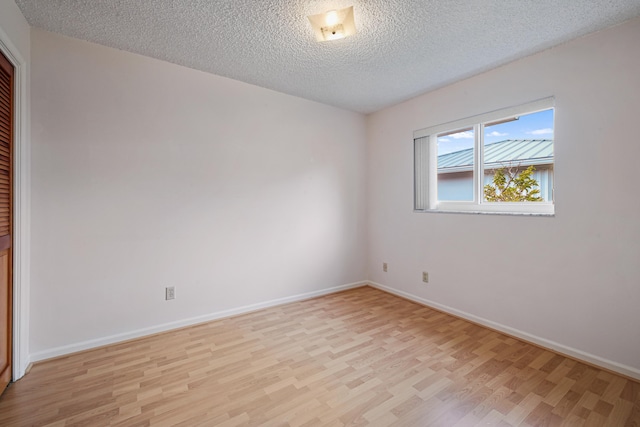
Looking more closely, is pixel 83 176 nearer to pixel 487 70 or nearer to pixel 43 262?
pixel 43 262

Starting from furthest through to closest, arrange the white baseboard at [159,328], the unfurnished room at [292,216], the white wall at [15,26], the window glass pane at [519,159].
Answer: the window glass pane at [519,159], the white baseboard at [159,328], the unfurnished room at [292,216], the white wall at [15,26]

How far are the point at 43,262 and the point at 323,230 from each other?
2697 millimetres

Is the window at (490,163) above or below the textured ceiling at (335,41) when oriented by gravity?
below

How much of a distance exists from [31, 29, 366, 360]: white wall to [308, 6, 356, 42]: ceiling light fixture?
134 centimetres

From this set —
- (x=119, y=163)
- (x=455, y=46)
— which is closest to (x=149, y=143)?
(x=119, y=163)

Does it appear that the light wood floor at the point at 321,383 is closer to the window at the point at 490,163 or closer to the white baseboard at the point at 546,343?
the white baseboard at the point at 546,343

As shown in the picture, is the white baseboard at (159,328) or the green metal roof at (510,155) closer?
the white baseboard at (159,328)

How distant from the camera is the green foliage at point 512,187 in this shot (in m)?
2.54

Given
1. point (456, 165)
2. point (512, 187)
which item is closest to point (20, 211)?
point (456, 165)

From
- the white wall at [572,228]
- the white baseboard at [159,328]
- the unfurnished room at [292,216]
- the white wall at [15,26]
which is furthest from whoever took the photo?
the white baseboard at [159,328]

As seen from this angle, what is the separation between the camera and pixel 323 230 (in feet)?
12.2

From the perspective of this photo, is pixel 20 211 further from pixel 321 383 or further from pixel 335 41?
pixel 335 41

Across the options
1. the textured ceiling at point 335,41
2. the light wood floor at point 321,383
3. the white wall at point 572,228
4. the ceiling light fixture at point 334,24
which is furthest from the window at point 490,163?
the ceiling light fixture at point 334,24

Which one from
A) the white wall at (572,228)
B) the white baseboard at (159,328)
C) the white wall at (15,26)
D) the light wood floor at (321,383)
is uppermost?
the white wall at (15,26)
